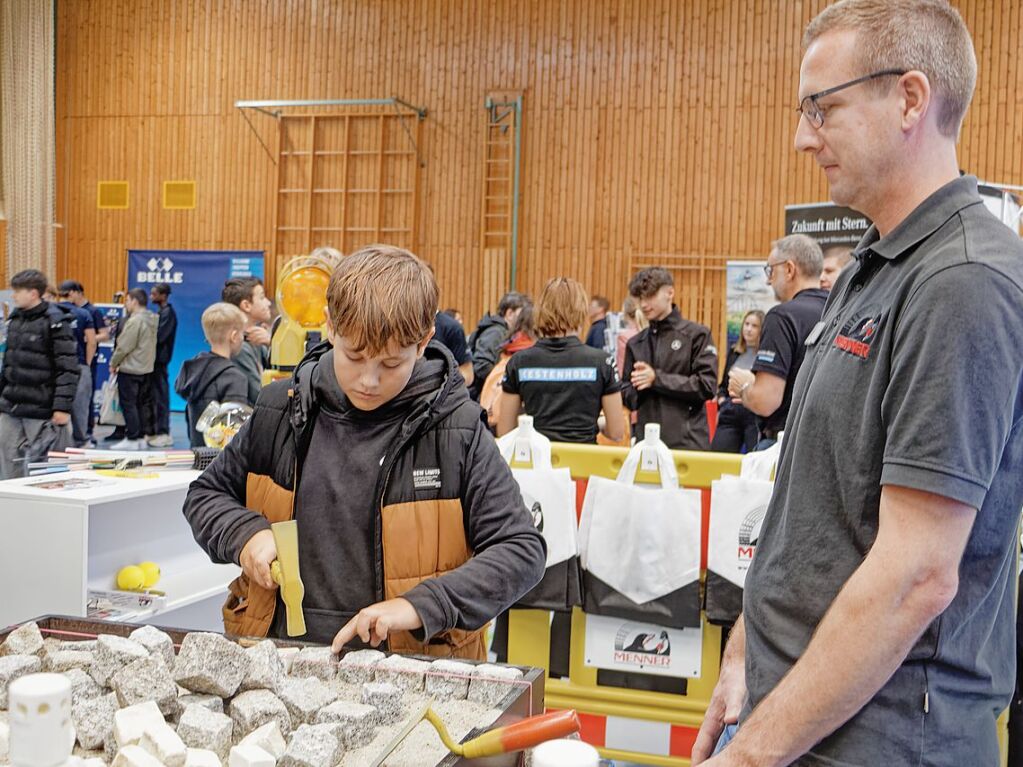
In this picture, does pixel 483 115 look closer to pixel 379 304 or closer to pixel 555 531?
pixel 555 531

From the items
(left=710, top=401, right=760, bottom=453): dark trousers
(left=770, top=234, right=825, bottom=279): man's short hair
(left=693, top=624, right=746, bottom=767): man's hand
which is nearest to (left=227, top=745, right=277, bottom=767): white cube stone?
(left=693, top=624, right=746, bottom=767): man's hand

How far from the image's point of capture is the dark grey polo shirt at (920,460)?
1080 mm

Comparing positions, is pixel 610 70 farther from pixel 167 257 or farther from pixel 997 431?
pixel 997 431

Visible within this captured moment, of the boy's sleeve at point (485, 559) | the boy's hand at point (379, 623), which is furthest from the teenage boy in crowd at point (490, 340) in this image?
the boy's hand at point (379, 623)

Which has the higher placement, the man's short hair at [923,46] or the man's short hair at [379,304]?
the man's short hair at [923,46]

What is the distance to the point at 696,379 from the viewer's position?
→ 511 centimetres

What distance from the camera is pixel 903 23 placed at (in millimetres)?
1228

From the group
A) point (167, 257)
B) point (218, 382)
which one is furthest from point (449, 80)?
point (218, 382)

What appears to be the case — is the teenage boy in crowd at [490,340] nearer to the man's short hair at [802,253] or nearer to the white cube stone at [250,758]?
the man's short hair at [802,253]

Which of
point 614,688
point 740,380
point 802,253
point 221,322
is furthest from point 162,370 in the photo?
point 614,688

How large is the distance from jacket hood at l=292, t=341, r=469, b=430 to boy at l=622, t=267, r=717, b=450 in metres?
3.32

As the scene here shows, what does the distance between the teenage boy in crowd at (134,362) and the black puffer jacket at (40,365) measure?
370cm

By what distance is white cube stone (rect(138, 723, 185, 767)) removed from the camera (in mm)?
1147

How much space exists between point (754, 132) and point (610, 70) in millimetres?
2054
